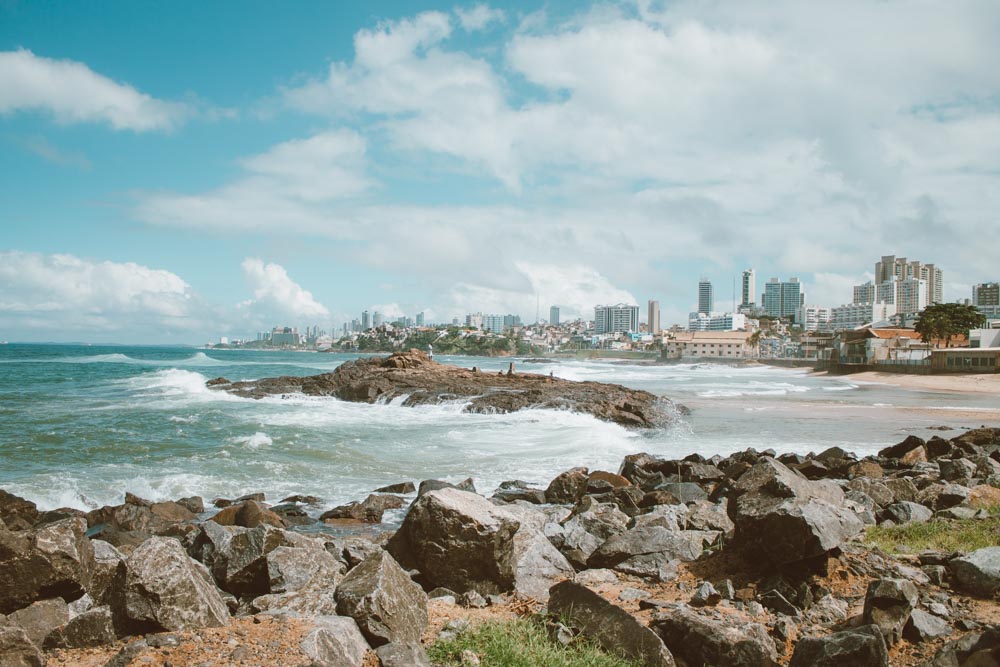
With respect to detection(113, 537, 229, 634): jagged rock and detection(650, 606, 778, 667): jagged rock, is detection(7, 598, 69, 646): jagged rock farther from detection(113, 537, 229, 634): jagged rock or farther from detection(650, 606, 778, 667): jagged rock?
detection(650, 606, 778, 667): jagged rock

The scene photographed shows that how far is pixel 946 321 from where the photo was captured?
75438 mm

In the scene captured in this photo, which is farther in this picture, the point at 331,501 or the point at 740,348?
the point at 740,348

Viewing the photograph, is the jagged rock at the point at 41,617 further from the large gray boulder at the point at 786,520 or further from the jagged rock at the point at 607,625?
the large gray boulder at the point at 786,520

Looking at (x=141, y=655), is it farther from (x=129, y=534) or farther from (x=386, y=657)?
(x=129, y=534)

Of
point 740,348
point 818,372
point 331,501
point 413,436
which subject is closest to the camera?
point 331,501

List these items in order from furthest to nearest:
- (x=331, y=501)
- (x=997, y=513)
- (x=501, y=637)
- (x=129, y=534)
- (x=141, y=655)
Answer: (x=331, y=501), (x=129, y=534), (x=997, y=513), (x=501, y=637), (x=141, y=655)

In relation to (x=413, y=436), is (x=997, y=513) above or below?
above

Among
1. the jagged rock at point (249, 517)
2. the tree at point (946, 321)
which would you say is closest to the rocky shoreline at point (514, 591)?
the jagged rock at point (249, 517)

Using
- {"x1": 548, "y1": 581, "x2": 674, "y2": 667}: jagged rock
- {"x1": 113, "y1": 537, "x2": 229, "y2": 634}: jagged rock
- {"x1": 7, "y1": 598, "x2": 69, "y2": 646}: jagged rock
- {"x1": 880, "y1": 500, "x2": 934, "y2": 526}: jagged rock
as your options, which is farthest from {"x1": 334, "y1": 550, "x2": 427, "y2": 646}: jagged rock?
{"x1": 880, "y1": 500, "x2": 934, "y2": 526}: jagged rock

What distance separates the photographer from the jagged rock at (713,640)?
4387 mm

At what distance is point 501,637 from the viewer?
4609 millimetres

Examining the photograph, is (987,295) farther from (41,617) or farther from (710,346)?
(41,617)

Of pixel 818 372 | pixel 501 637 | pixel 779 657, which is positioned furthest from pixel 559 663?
pixel 818 372

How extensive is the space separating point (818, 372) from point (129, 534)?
82644 mm
